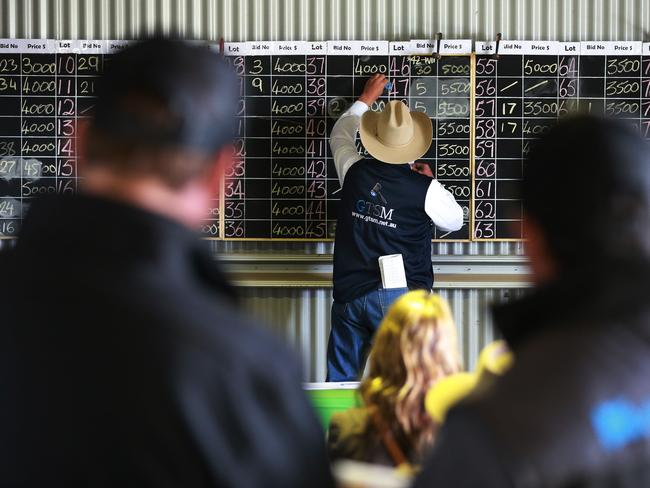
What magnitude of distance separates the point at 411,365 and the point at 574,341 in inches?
38.5

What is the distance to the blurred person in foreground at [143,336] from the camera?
96 centimetres

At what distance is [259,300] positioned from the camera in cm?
493

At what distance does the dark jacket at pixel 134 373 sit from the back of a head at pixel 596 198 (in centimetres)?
39

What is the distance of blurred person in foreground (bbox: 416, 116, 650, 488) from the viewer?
914 millimetres

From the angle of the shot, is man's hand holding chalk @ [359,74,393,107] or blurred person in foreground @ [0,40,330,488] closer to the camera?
blurred person in foreground @ [0,40,330,488]

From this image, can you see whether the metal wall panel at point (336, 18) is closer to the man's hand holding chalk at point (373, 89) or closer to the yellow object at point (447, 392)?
the man's hand holding chalk at point (373, 89)

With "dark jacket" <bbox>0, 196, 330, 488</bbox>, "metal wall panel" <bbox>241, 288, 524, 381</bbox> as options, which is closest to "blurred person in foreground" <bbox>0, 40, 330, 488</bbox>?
"dark jacket" <bbox>0, 196, 330, 488</bbox>

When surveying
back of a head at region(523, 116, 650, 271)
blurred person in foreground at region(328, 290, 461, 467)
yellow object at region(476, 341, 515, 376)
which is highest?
back of a head at region(523, 116, 650, 271)

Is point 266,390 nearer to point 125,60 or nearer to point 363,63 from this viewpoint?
point 125,60

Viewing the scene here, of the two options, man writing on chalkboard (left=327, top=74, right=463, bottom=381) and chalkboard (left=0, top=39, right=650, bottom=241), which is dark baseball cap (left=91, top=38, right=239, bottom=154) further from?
chalkboard (left=0, top=39, right=650, bottom=241)

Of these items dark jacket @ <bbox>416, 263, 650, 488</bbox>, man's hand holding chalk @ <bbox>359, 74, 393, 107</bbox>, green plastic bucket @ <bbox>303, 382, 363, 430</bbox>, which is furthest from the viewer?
man's hand holding chalk @ <bbox>359, 74, 393, 107</bbox>

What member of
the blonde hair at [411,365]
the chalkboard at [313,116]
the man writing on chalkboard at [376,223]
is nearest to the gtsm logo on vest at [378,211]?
the man writing on chalkboard at [376,223]

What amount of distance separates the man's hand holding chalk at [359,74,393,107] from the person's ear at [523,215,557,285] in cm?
365

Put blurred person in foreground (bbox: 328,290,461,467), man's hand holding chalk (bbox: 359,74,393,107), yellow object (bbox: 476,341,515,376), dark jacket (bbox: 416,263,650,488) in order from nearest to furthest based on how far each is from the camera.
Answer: dark jacket (bbox: 416,263,650,488)
yellow object (bbox: 476,341,515,376)
blurred person in foreground (bbox: 328,290,461,467)
man's hand holding chalk (bbox: 359,74,393,107)
